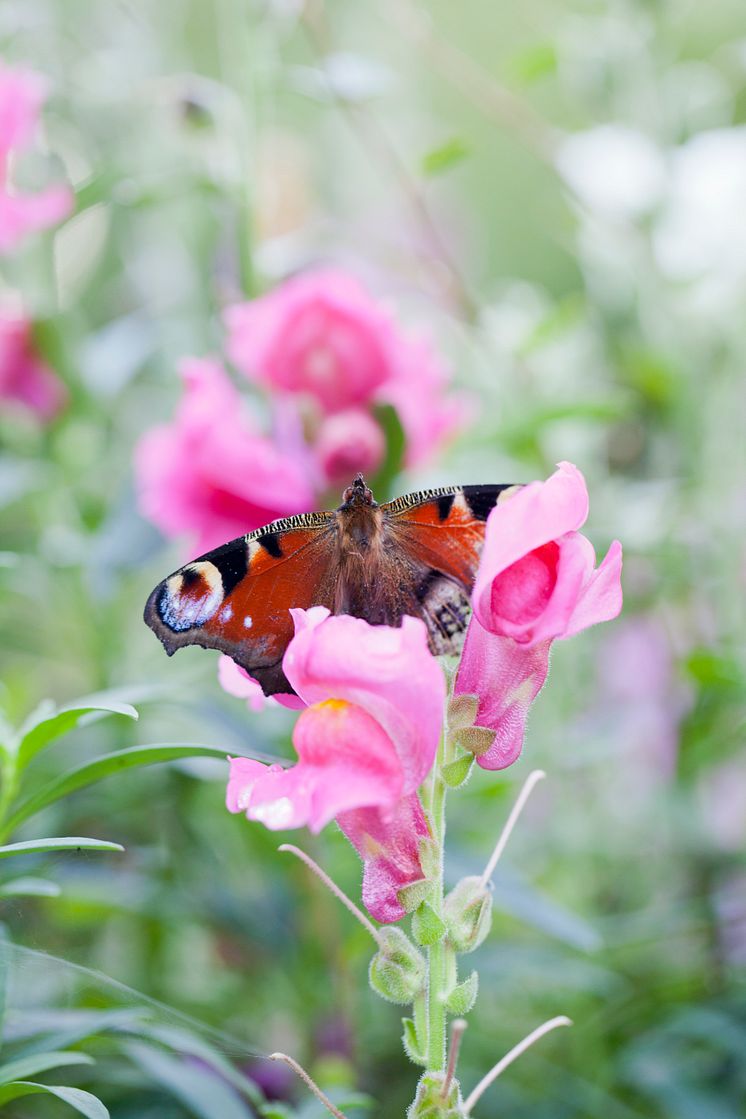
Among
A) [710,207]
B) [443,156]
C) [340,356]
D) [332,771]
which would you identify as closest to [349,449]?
[340,356]

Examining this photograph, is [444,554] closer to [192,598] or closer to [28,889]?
[192,598]

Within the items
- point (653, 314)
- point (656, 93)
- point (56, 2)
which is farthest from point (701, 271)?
point (56, 2)

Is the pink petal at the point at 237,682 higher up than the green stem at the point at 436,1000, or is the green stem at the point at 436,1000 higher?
the pink petal at the point at 237,682

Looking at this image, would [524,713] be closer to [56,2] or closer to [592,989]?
[592,989]

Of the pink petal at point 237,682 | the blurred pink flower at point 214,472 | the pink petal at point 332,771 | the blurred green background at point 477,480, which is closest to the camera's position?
the pink petal at point 332,771

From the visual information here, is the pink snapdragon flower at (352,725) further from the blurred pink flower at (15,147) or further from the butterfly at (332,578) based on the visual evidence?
the blurred pink flower at (15,147)

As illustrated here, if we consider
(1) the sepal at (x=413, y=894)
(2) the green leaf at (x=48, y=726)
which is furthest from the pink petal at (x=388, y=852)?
(2) the green leaf at (x=48, y=726)

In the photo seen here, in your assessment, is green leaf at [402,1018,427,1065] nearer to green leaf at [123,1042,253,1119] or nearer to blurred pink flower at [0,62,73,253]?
green leaf at [123,1042,253,1119]
